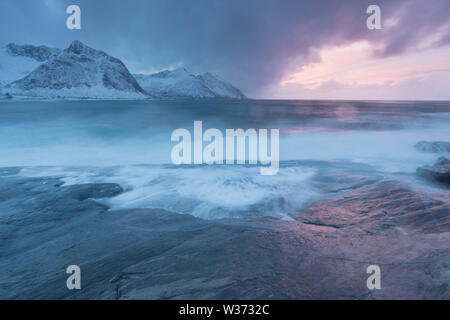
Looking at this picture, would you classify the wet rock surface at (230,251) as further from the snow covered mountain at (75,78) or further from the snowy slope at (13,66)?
the snowy slope at (13,66)

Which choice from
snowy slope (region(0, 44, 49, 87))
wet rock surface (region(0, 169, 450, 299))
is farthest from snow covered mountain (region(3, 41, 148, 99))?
wet rock surface (region(0, 169, 450, 299))

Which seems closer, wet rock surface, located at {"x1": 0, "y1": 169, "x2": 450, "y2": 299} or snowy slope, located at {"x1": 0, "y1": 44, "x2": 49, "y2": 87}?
wet rock surface, located at {"x1": 0, "y1": 169, "x2": 450, "y2": 299}

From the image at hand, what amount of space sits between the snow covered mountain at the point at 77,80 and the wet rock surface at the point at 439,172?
136m

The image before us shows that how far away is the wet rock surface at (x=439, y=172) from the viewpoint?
6.09 m

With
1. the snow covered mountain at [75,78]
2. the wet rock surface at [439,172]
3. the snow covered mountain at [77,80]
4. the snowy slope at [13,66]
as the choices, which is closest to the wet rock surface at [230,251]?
the wet rock surface at [439,172]

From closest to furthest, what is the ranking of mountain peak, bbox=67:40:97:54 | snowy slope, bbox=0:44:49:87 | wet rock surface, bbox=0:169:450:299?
wet rock surface, bbox=0:169:450:299
snowy slope, bbox=0:44:49:87
mountain peak, bbox=67:40:97:54

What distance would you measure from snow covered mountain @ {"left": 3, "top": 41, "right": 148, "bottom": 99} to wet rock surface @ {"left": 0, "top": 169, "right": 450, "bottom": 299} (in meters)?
133

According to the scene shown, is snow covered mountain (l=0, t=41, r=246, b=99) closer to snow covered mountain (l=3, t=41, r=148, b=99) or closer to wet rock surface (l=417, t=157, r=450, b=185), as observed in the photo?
snow covered mountain (l=3, t=41, r=148, b=99)

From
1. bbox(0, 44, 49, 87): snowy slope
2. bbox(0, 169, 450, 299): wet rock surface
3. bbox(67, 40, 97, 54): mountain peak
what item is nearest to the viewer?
bbox(0, 169, 450, 299): wet rock surface

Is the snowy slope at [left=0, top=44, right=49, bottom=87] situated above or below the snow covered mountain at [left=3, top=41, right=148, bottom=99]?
above

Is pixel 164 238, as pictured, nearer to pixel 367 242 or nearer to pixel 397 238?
pixel 367 242

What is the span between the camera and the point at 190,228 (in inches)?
162

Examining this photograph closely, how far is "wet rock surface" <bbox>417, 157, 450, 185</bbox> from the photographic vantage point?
6.09m
